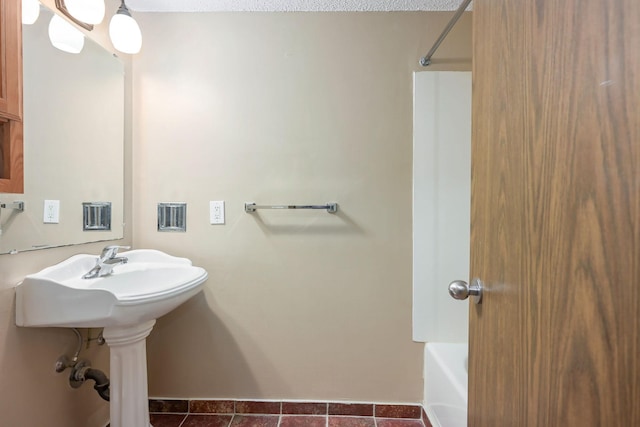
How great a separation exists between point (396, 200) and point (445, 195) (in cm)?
27

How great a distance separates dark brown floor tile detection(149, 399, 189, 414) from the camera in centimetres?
158

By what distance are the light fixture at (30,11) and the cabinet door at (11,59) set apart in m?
0.05

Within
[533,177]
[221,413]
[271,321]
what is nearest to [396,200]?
[271,321]

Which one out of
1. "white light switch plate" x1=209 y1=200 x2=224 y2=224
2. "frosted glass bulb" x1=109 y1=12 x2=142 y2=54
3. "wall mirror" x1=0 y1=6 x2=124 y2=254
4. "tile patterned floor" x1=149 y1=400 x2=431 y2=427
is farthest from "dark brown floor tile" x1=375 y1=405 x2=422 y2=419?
"frosted glass bulb" x1=109 y1=12 x2=142 y2=54

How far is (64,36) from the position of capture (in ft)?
3.90

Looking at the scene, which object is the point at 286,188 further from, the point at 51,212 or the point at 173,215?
the point at 51,212

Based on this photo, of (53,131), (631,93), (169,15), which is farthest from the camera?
(169,15)

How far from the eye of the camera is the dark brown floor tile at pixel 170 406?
5.17 feet

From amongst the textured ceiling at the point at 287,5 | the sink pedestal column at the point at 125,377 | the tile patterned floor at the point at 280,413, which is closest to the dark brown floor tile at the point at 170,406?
the tile patterned floor at the point at 280,413

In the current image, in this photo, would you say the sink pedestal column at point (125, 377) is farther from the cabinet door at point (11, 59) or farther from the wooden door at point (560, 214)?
the wooden door at point (560, 214)

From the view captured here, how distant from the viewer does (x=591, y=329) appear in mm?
412

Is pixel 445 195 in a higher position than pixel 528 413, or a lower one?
higher

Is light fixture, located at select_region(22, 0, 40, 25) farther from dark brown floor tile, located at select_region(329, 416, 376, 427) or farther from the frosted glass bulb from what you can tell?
dark brown floor tile, located at select_region(329, 416, 376, 427)

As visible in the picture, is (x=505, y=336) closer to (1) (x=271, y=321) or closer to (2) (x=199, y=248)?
(1) (x=271, y=321)
